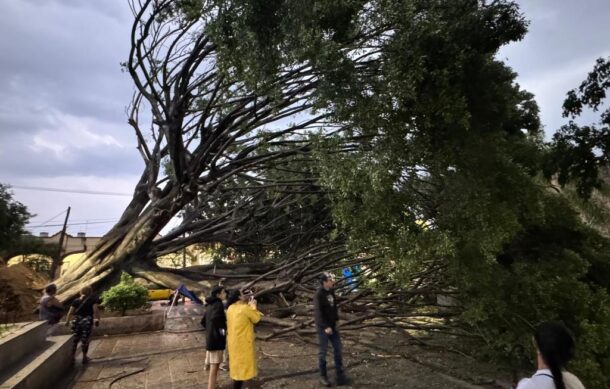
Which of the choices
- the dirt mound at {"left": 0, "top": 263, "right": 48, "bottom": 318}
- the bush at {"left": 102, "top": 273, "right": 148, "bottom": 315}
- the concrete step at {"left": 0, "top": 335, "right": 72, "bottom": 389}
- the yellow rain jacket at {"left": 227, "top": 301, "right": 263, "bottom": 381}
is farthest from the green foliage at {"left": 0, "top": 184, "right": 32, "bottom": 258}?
the yellow rain jacket at {"left": 227, "top": 301, "right": 263, "bottom": 381}

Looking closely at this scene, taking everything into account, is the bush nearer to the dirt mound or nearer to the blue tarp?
the blue tarp

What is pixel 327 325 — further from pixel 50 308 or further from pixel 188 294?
pixel 188 294

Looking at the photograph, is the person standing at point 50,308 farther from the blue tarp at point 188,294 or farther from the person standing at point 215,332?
the blue tarp at point 188,294

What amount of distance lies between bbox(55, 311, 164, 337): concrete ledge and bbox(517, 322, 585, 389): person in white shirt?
11.4 m

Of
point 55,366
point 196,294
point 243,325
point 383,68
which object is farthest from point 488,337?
point 196,294

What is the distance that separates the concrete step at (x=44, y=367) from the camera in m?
5.04

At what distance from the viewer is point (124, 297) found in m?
11.8

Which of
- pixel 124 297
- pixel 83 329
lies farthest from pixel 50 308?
pixel 124 297

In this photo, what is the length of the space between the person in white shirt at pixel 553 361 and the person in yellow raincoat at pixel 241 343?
3.81m

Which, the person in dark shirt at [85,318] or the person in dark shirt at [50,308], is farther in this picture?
the person in dark shirt at [50,308]

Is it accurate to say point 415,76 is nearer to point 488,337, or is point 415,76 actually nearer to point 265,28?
point 265,28

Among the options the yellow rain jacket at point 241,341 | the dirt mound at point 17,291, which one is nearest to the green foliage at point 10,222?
the dirt mound at point 17,291

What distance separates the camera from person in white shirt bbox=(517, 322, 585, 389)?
6.97 feet

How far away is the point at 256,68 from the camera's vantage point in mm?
6156
